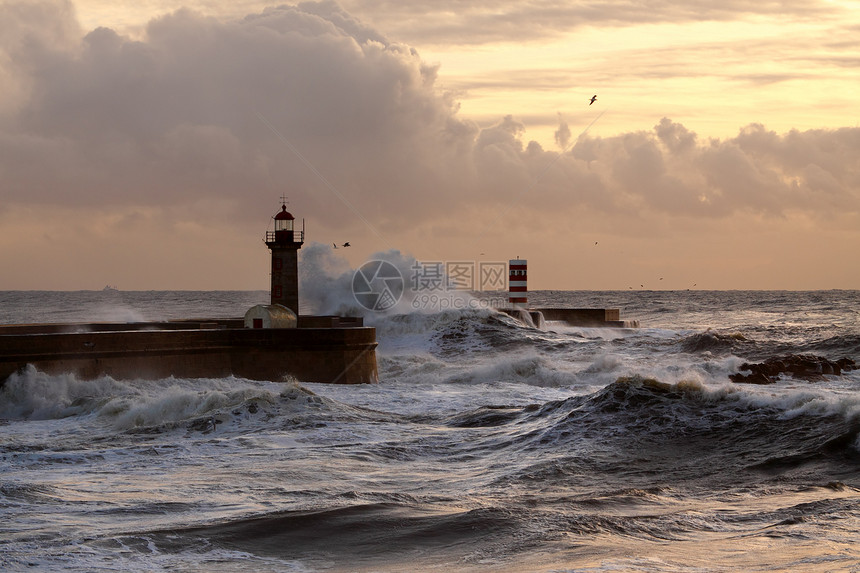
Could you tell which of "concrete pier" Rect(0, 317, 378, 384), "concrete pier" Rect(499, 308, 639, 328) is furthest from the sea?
"concrete pier" Rect(499, 308, 639, 328)

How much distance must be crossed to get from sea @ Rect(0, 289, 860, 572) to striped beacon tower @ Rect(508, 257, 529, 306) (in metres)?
12.0

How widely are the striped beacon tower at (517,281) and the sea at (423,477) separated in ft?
39.4

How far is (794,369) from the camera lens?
52.8ft

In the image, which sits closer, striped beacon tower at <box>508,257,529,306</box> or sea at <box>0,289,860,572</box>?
sea at <box>0,289,860,572</box>

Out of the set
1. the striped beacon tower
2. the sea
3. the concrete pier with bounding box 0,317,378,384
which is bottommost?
the sea

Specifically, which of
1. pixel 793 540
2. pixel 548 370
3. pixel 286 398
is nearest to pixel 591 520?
pixel 793 540

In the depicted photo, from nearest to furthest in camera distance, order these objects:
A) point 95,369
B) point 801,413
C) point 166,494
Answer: point 166,494
point 801,413
point 95,369

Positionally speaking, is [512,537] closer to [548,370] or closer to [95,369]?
[95,369]

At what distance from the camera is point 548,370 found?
1759cm

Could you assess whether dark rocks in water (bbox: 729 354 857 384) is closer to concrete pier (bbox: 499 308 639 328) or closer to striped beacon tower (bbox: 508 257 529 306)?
striped beacon tower (bbox: 508 257 529 306)

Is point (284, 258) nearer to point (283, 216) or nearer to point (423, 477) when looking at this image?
point (283, 216)

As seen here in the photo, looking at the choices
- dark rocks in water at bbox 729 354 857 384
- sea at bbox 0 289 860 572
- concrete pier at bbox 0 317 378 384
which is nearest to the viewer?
sea at bbox 0 289 860 572

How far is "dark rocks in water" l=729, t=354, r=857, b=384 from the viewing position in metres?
15.6

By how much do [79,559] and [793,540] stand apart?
13.8 feet
